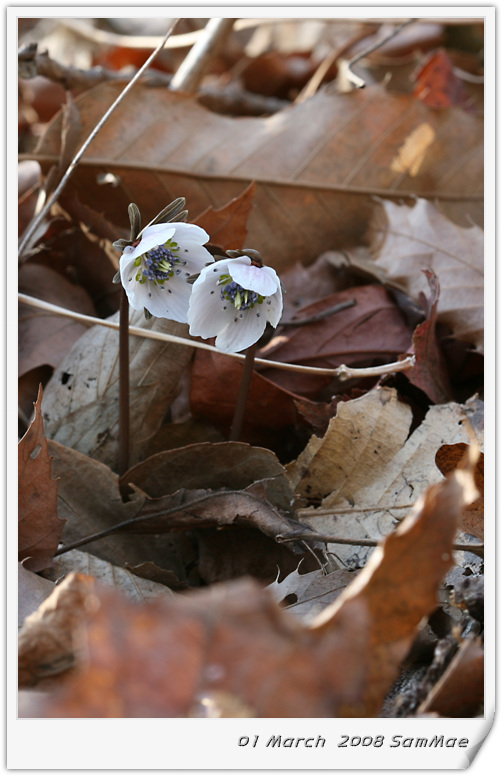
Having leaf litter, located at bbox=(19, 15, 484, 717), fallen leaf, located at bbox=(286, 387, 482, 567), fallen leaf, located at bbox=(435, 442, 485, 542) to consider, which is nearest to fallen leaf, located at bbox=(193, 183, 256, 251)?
leaf litter, located at bbox=(19, 15, 484, 717)

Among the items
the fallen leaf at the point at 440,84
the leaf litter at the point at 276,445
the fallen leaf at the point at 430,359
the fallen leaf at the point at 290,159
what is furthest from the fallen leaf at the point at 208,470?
the fallen leaf at the point at 440,84

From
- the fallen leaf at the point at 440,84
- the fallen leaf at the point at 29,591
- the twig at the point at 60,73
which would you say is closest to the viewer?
the fallen leaf at the point at 29,591

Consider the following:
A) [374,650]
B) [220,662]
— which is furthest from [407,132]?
[220,662]

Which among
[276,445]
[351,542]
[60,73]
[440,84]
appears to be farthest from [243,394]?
[440,84]

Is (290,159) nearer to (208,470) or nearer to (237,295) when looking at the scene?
(237,295)

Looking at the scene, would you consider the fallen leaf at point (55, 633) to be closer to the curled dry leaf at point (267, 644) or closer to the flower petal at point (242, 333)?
the curled dry leaf at point (267, 644)
